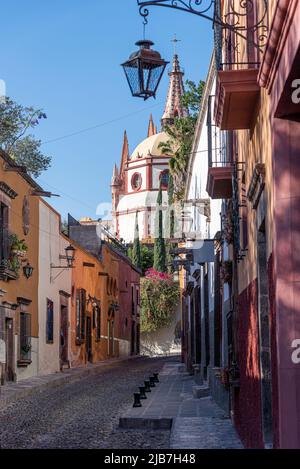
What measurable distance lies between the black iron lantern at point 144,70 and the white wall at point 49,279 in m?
18.0

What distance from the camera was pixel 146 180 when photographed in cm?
9325

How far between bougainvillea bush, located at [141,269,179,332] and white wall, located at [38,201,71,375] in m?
28.1

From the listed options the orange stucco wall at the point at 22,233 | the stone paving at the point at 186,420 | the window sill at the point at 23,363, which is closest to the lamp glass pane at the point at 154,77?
the stone paving at the point at 186,420

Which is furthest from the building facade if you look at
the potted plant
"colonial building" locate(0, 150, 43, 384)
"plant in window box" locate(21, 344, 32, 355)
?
"plant in window box" locate(21, 344, 32, 355)

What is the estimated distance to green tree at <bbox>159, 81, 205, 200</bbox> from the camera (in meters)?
36.2

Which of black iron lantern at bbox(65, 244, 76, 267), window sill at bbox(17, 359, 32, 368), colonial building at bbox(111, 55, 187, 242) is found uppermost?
colonial building at bbox(111, 55, 187, 242)

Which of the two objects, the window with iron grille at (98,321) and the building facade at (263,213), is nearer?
the building facade at (263,213)

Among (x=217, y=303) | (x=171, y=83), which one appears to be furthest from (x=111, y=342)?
(x=171, y=83)

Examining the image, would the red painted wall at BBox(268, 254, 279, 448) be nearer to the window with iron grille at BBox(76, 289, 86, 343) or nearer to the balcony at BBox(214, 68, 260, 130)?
the balcony at BBox(214, 68, 260, 130)

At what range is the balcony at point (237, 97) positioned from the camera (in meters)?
7.68

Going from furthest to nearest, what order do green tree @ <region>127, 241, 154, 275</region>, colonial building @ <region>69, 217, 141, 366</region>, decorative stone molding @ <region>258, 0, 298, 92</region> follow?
green tree @ <region>127, 241, 154, 275</region>
colonial building @ <region>69, 217, 141, 366</region>
decorative stone molding @ <region>258, 0, 298, 92</region>

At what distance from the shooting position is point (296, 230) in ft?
20.4

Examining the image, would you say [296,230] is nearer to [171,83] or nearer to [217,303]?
[217,303]

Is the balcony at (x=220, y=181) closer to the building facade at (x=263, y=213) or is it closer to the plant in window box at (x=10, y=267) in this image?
the building facade at (x=263, y=213)
